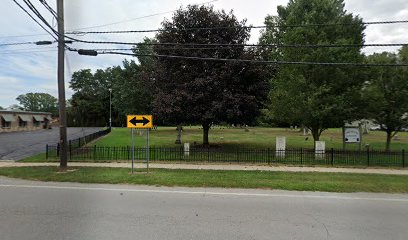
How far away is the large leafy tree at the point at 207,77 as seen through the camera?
20125 mm

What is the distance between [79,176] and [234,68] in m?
11.6

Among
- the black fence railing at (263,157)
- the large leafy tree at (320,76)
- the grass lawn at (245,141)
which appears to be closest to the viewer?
the black fence railing at (263,157)

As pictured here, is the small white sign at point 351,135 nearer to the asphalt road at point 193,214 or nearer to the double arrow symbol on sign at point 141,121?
the asphalt road at point 193,214

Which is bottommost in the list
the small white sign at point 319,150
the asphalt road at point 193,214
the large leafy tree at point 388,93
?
the asphalt road at point 193,214

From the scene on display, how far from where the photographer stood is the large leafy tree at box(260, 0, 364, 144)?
734 inches

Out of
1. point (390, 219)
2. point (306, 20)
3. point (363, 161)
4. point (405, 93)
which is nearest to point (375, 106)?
point (405, 93)

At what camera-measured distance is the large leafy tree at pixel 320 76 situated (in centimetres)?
1864

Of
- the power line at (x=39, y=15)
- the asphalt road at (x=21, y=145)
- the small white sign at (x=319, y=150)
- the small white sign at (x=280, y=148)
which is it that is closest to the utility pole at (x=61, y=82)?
the power line at (x=39, y=15)

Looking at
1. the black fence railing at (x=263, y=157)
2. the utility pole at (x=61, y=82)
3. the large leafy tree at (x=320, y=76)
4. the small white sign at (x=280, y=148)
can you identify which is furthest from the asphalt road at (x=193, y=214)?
the large leafy tree at (x=320, y=76)

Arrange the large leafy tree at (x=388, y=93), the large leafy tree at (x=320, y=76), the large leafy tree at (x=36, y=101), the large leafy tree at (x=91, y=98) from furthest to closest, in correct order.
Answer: the large leafy tree at (x=36, y=101), the large leafy tree at (x=91, y=98), the large leafy tree at (x=388, y=93), the large leafy tree at (x=320, y=76)

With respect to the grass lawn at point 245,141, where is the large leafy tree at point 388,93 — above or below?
above

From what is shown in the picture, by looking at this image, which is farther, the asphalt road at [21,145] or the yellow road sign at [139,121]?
the asphalt road at [21,145]

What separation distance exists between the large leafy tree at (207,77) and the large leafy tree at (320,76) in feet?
5.77

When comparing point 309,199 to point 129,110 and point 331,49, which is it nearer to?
point 331,49
